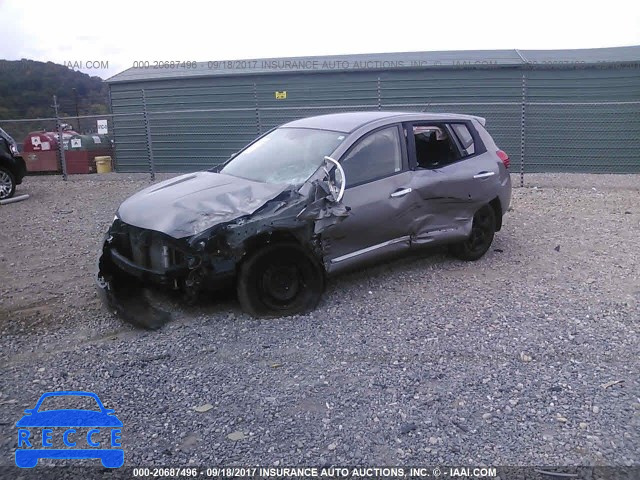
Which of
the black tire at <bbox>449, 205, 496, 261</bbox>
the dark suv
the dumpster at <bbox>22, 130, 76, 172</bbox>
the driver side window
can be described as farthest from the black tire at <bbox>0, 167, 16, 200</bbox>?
the black tire at <bbox>449, 205, 496, 261</bbox>

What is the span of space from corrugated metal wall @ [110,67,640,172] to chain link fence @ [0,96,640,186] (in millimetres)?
25

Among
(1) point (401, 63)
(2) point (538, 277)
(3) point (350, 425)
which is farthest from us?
(1) point (401, 63)

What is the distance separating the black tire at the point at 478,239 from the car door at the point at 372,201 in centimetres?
109

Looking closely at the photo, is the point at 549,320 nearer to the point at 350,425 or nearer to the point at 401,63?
the point at 350,425

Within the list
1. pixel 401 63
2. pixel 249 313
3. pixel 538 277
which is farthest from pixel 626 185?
pixel 249 313

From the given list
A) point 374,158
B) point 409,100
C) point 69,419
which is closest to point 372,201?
point 374,158

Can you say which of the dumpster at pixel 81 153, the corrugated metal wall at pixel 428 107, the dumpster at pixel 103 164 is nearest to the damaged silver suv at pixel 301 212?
the corrugated metal wall at pixel 428 107

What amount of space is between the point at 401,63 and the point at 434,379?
1335cm

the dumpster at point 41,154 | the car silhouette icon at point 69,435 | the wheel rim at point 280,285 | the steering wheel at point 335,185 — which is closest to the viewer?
the car silhouette icon at point 69,435

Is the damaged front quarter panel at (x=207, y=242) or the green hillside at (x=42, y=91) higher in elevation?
the green hillside at (x=42, y=91)

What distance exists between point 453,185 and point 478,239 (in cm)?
84

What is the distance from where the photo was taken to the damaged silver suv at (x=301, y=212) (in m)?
4.77

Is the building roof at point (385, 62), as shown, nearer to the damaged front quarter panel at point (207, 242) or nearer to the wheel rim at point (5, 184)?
the wheel rim at point (5, 184)

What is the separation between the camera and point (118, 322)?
5.02 metres
